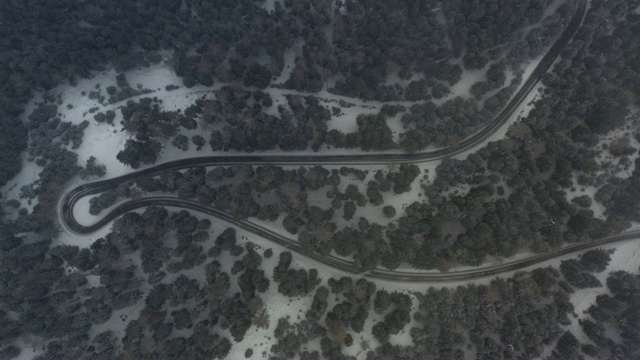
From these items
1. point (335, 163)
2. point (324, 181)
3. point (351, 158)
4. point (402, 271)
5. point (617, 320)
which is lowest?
point (617, 320)

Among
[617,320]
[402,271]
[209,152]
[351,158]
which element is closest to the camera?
[617,320]

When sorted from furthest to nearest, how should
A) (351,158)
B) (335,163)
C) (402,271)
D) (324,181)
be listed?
(335,163) < (351,158) < (324,181) < (402,271)

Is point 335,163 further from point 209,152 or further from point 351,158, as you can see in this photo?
point 209,152

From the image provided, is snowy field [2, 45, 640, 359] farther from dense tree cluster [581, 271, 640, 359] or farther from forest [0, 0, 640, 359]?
dense tree cluster [581, 271, 640, 359]

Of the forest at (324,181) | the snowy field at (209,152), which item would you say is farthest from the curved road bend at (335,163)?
the forest at (324,181)

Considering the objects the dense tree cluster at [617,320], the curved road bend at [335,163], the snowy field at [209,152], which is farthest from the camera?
the curved road bend at [335,163]

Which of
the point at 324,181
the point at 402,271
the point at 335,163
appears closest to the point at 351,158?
the point at 335,163

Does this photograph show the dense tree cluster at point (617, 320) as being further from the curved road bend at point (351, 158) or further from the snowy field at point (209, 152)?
the curved road bend at point (351, 158)
